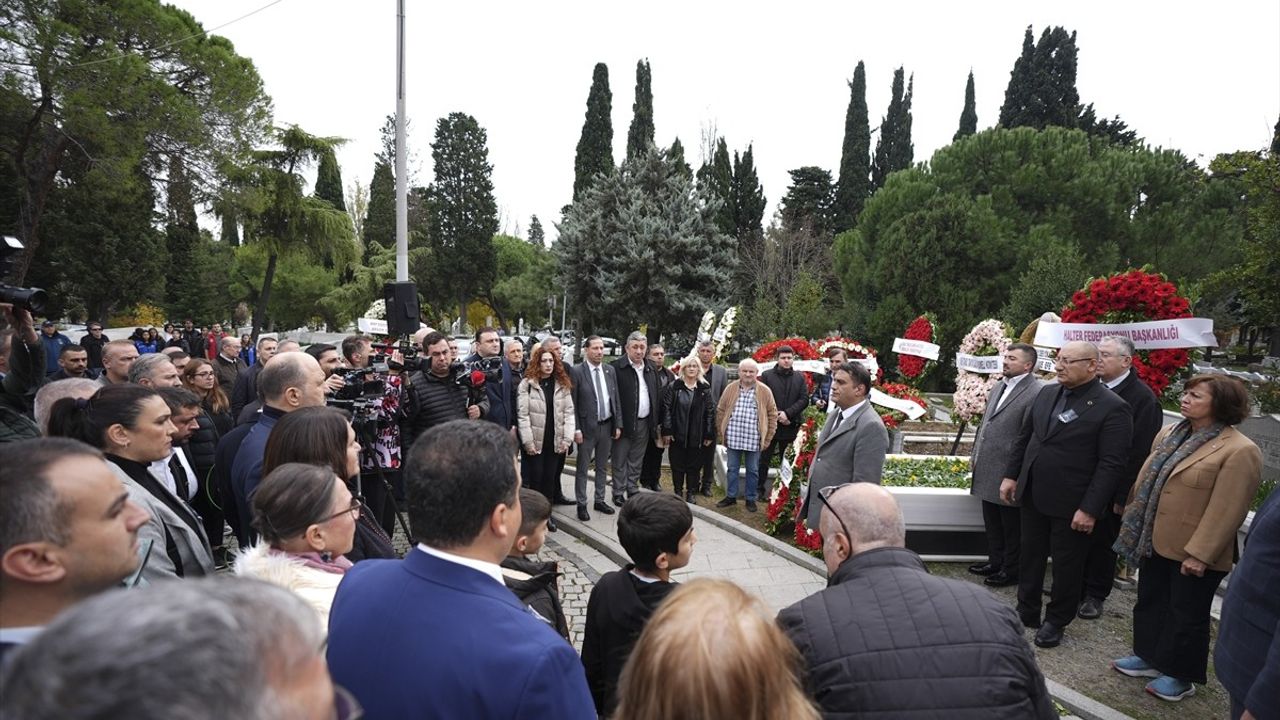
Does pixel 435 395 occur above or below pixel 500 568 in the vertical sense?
above

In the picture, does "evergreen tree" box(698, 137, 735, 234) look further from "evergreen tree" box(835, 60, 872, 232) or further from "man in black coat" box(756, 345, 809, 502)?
"man in black coat" box(756, 345, 809, 502)

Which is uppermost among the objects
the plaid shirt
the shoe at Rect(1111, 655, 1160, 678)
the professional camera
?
the professional camera

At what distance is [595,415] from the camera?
691 centimetres

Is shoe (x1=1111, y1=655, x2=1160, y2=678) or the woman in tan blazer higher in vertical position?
the woman in tan blazer

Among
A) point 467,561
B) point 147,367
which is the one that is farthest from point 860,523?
point 147,367

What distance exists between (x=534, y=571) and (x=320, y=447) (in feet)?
3.60

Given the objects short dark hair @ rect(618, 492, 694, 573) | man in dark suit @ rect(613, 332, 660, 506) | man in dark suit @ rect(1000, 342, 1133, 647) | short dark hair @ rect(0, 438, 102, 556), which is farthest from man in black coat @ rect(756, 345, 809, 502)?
short dark hair @ rect(0, 438, 102, 556)

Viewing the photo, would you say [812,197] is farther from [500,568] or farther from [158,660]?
[158,660]

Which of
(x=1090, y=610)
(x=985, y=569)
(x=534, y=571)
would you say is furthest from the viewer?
(x=985, y=569)

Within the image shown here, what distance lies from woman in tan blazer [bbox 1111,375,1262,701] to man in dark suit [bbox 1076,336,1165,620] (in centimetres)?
56

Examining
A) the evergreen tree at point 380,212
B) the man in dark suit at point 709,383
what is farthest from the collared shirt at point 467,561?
the evergreen tree at point 380,212

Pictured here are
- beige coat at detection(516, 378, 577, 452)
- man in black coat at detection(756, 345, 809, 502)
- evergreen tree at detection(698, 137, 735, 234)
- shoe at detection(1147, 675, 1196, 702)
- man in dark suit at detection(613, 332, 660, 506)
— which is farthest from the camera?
evergreen tree at detection(698, 137, 735, 234)

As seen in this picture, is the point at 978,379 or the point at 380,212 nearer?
the point at 978,379

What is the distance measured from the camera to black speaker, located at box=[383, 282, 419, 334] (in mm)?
7738
